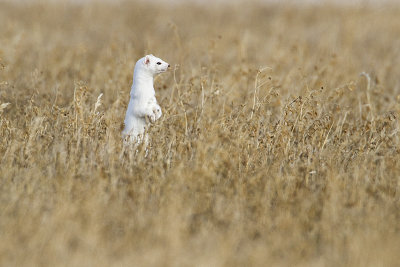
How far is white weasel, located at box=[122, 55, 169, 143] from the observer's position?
5648mm


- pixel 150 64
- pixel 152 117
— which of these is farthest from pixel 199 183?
pixel 150 64

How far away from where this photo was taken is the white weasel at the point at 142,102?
222 inches

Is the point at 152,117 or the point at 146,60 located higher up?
the point at 146,60

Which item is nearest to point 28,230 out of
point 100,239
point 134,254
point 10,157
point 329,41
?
point 100,239

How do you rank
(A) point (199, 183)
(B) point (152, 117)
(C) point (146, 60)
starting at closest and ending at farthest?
(A) point (199, 183) → (B) point (152, 117) → (C) point (146, 60)

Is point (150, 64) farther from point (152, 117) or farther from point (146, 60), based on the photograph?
point (152, 117)

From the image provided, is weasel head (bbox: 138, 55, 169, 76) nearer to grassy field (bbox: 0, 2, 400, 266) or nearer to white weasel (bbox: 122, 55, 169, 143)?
white weasel (bbox: 122, 55, 169, 143)

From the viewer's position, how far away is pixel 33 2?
1438 centimetres

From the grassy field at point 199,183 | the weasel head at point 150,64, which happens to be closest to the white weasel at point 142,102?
the weasel head at point 150,64

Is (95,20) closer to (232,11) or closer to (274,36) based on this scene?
(232,11)

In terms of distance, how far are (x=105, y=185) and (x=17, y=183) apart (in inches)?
28.1

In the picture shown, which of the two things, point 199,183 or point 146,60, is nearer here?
point 199,183

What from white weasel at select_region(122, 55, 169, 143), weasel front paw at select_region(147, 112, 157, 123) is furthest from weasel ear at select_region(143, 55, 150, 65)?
weasel front paw at select_region(147, 112, 157, 123)

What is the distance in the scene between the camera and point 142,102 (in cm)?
568
